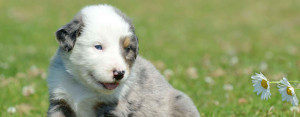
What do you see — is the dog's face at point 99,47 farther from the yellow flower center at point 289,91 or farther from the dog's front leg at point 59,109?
the yellow flower center at point 289,91

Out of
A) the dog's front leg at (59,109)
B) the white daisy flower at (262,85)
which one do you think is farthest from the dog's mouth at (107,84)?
the white daisy flower at (262,85)

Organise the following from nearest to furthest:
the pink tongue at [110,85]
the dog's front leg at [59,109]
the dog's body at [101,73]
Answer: the dog's body at [101,73] < the pink tongue at [110,85] < the dog's front leg at [59,109]

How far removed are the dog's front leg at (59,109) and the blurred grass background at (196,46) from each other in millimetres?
1528

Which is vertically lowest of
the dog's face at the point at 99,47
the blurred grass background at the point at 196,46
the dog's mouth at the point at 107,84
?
the dog's mouth at the point at 107,84

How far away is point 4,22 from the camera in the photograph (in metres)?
15.2

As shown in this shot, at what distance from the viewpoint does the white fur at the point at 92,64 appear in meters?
4.30

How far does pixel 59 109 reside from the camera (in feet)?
15.5

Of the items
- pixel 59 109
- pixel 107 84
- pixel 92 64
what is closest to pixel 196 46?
pixel 59 109

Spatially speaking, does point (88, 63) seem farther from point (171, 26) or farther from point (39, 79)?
point (171, 26)

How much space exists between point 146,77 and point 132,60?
63cm

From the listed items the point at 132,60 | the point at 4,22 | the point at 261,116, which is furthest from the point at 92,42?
the point at 4,22

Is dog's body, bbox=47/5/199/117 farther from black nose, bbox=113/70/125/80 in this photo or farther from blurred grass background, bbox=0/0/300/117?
blurred grass background, bbox=0/0/300/117

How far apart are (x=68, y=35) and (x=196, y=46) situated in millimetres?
9084

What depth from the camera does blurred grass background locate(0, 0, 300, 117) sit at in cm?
695
